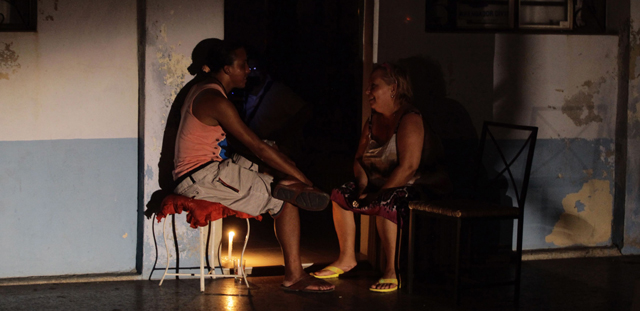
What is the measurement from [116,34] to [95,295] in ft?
5.93

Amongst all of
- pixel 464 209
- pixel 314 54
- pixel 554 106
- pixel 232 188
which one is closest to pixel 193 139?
pixel 232 188

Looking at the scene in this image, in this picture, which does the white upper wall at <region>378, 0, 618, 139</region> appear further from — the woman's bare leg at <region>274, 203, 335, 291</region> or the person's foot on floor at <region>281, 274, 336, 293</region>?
the person's foot on floor at <region>281, 274, 336, 293</region>

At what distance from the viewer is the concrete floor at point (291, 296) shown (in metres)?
4.10

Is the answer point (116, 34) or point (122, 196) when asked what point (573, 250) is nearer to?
point (122, 196)

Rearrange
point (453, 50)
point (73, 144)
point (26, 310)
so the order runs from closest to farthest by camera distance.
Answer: point (26, 310), point (73, 144), point (453, 50)

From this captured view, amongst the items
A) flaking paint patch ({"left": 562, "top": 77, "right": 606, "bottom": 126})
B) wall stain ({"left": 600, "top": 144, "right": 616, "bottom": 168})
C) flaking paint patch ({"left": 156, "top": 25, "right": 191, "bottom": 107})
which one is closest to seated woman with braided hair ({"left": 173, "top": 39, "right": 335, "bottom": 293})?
flaking paint patch ({"left": 156, "top": 25, "right": 191, "bottom": 107})

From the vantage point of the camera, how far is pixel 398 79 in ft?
15.3

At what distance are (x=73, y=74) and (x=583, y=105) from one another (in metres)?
4.11

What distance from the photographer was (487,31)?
17.9 ft

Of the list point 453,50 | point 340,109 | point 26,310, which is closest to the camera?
point 26,310

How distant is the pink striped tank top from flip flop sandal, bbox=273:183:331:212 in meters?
0.54

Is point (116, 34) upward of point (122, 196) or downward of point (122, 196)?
upward

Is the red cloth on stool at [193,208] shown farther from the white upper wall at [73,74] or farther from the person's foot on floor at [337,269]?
the person's foot on floor at [337,269]

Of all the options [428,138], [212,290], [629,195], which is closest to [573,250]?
[629,195]
